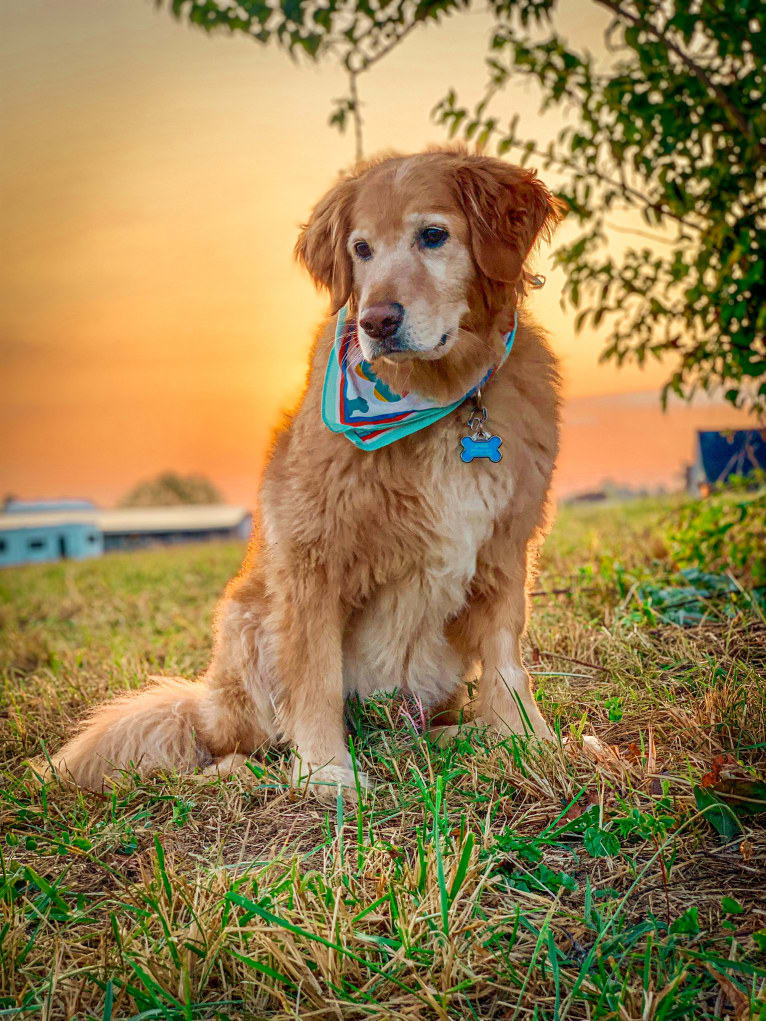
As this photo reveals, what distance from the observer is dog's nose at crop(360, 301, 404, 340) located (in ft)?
7.70

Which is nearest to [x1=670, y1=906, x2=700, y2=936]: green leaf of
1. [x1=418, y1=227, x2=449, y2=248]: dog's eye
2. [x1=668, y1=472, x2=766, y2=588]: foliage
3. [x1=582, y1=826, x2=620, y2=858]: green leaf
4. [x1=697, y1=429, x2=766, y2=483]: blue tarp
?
[x1=582, y1=826, x2=620, y2=858]: green leaf

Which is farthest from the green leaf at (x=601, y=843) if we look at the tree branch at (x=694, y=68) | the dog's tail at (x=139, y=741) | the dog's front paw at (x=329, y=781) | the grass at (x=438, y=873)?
the tree branch at (x=694, y=68)

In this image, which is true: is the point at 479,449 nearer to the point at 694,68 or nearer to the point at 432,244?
the point at 432,244

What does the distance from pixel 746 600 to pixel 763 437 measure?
38.6 inches

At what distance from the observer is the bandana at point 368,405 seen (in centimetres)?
254

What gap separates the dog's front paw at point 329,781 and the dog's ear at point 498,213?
1649mm

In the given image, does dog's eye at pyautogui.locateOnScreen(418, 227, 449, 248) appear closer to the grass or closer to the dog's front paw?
the grass

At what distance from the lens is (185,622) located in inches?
204

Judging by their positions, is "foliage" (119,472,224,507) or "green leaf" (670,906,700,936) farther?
"foliage" (119,472,224,507)

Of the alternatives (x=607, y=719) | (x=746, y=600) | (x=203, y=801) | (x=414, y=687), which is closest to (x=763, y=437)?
(x=746, y=600)

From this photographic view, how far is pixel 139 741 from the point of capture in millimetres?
2777

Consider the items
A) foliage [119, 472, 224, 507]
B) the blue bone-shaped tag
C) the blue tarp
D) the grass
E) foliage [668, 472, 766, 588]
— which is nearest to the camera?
the grass

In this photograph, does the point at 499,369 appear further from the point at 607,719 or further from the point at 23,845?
the point at 23,845

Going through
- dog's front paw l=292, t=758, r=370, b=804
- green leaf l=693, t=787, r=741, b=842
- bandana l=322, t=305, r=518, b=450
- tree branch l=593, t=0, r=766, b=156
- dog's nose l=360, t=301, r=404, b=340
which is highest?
tree branch l=593, t=0, r=766, b=156
